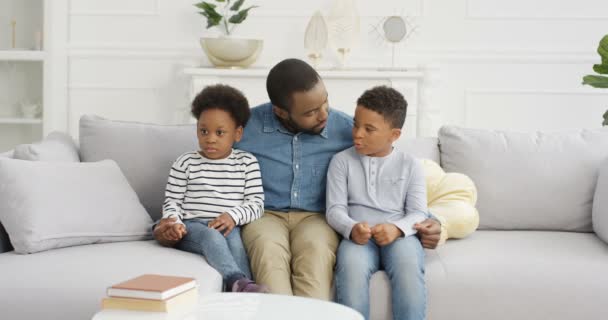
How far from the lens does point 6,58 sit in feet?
15.7

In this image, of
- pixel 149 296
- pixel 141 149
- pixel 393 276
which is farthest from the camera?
pixel 141 149

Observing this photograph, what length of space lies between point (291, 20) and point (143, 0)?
90 centimetres

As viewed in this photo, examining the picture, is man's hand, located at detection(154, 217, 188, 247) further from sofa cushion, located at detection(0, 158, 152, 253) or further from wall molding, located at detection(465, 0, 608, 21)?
wall molding, located at detection(465, 0, 608, 21)

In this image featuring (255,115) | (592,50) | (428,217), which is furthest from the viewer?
(592,50)

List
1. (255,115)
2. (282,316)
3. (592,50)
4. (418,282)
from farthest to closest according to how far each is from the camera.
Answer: (592,50) < (255,115) < (418,282) < (282,316)

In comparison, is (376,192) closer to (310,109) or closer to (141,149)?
(310,109)

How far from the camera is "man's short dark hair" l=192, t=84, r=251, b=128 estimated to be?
2580 millimetres

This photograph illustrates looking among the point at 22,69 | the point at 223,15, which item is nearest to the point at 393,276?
the point at 223,15

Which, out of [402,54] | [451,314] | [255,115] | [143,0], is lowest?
Result: [451,314]

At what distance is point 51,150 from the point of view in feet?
8.79

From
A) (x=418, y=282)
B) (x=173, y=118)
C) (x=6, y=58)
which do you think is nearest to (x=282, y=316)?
(x=418, y=282)

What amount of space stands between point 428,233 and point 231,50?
2409 mm

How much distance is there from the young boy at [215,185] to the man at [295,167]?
0.07 m

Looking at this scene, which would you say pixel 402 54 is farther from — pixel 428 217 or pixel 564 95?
pixel 428 217
